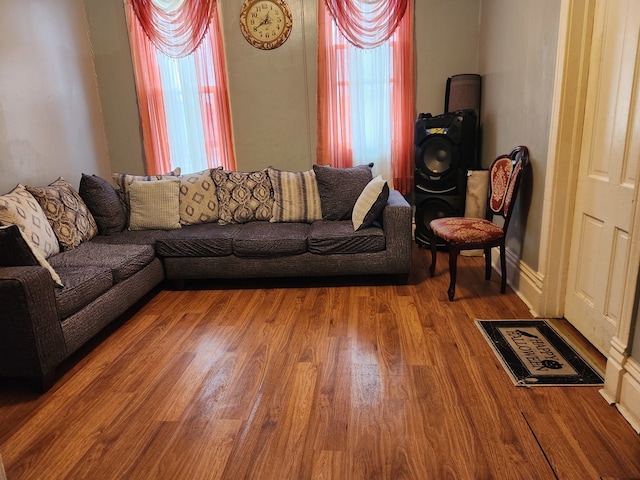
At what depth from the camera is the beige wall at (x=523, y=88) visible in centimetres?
253

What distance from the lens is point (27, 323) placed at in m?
1.93

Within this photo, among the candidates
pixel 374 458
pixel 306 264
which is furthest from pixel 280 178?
pixel 374 458

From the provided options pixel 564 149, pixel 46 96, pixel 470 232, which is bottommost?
pixel 470 232

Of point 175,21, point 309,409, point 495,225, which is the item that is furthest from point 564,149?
point 175,21

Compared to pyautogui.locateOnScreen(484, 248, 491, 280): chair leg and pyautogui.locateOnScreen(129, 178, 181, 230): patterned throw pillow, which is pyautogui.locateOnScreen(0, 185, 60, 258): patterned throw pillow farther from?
pyautogui.locateOnScreen(484, 248, 491, 280): chair leg

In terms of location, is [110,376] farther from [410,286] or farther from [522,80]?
[522,80]

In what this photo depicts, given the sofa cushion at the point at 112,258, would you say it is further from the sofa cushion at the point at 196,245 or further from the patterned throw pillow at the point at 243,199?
the patterned throw pillow at the point at 243,199

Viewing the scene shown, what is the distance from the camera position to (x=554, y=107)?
7.80 ft

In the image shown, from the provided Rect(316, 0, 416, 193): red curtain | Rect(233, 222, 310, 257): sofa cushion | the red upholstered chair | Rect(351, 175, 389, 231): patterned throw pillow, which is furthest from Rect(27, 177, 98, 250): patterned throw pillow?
the red upholstered chair

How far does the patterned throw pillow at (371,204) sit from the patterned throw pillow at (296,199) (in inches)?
18.5

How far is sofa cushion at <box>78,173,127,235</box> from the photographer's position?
336cm

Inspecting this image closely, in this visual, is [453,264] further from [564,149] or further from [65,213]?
[65,213]

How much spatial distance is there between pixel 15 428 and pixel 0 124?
7.45 ft

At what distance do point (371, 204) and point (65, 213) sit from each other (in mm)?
2170
